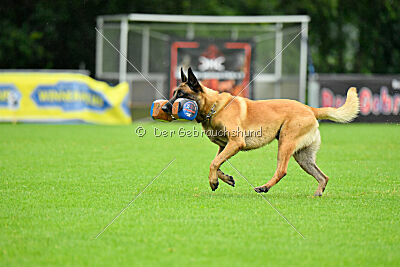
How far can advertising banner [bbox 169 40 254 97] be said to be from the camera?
22672 mm

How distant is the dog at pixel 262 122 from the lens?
27.1 ft

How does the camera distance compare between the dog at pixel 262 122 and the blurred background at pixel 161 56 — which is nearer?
the dog at pixel 262 122

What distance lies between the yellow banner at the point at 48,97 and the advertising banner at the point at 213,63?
10.6 feet

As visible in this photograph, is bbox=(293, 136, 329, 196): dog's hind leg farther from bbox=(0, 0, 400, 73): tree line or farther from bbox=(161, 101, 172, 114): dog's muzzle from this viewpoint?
bbox=(0, 0, 400, 73): tree line

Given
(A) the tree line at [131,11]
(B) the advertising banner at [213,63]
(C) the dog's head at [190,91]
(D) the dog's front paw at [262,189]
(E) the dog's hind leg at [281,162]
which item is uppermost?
(A) the tree line at [131,11]

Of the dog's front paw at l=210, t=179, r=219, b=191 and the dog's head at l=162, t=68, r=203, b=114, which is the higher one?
the dog's head at l=162, t=68, r=203, b=114

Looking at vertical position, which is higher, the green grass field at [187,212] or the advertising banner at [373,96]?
the advertising banner at [373,96]

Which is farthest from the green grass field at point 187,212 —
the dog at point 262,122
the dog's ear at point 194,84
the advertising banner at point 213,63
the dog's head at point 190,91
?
the advertising banner at point 213,63

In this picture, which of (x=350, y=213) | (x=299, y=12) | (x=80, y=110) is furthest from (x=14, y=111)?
(x=299, y=12)

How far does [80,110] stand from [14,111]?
7.11 ft

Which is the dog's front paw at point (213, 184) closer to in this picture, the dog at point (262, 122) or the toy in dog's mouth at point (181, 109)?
the dog at point (262, 122)

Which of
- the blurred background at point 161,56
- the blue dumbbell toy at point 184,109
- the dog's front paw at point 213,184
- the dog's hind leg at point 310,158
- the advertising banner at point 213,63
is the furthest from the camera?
the advertising banner at point 213,63

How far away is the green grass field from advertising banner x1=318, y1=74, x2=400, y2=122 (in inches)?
388

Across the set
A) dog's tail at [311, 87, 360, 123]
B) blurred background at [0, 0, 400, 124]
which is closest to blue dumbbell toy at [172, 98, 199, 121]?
dog's tail at [311, 87, 360, 123]
